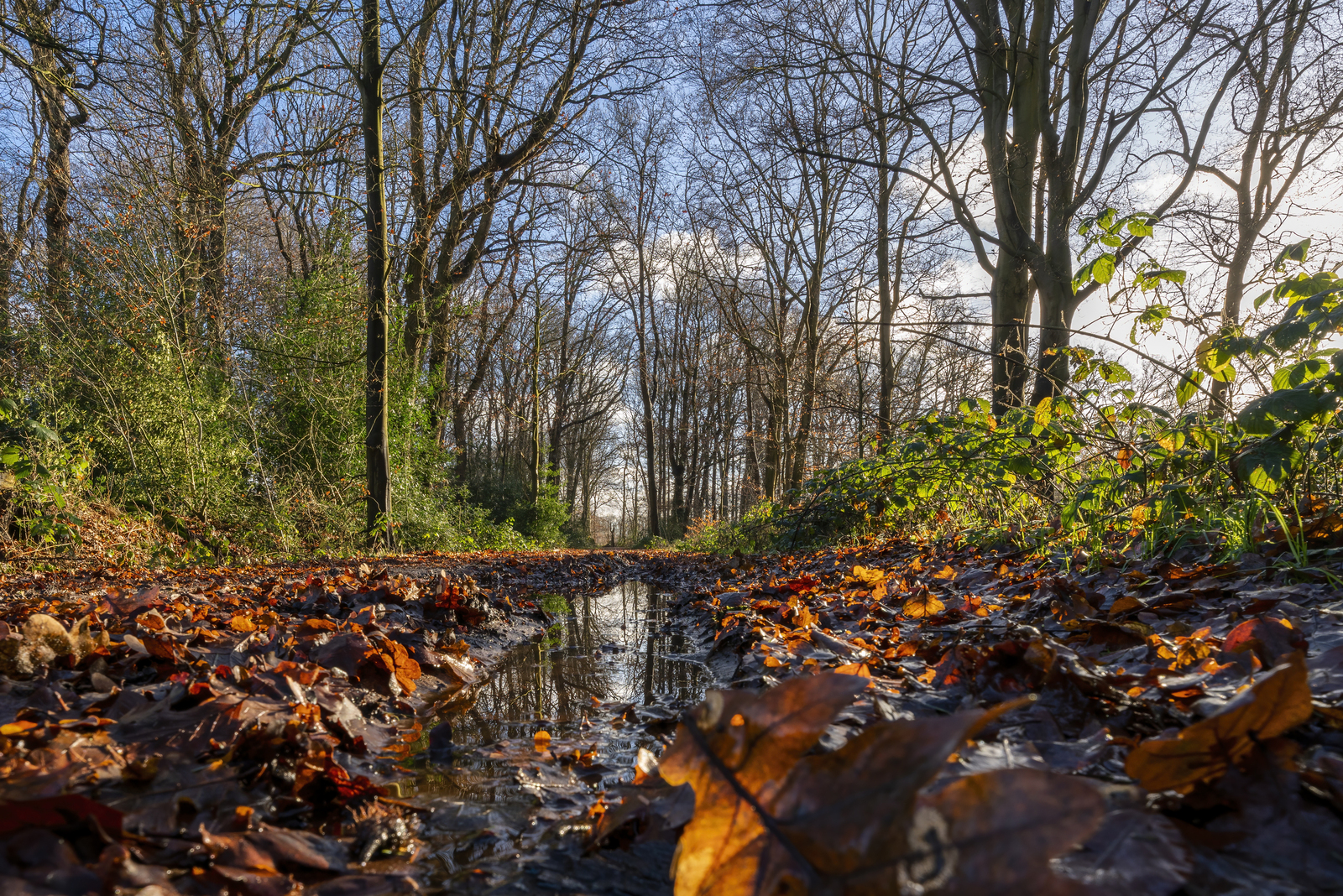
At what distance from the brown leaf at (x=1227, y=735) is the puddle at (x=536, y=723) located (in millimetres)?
1028

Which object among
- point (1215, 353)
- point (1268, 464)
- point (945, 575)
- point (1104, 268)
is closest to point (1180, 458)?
point (1215, 353)

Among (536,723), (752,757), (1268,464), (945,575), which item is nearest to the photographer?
(752,757)

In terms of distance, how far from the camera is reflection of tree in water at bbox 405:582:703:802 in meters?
1.66

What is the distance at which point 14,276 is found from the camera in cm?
766

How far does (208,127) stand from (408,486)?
22.3ft

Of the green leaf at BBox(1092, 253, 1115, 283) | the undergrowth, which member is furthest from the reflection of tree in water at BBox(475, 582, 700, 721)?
the green leaf at BBox(1092, 253, 1115, 283)

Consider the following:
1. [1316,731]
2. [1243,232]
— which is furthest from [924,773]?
[1243,232]

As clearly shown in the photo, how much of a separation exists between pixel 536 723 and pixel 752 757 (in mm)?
1525

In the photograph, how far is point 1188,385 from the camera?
3070 millimetres

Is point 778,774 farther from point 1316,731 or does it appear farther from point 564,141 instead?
point 564,141

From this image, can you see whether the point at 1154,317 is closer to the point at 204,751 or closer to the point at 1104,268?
the point at 1104,268

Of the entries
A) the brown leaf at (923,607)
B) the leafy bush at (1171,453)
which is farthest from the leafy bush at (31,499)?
the leafy bush at (1171,453)

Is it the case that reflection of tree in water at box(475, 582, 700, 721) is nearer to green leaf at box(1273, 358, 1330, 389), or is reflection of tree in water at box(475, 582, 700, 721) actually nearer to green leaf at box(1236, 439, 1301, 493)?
green leaf at box(1236, 439, 1301, 493)

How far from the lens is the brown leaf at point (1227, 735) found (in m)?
0.80
